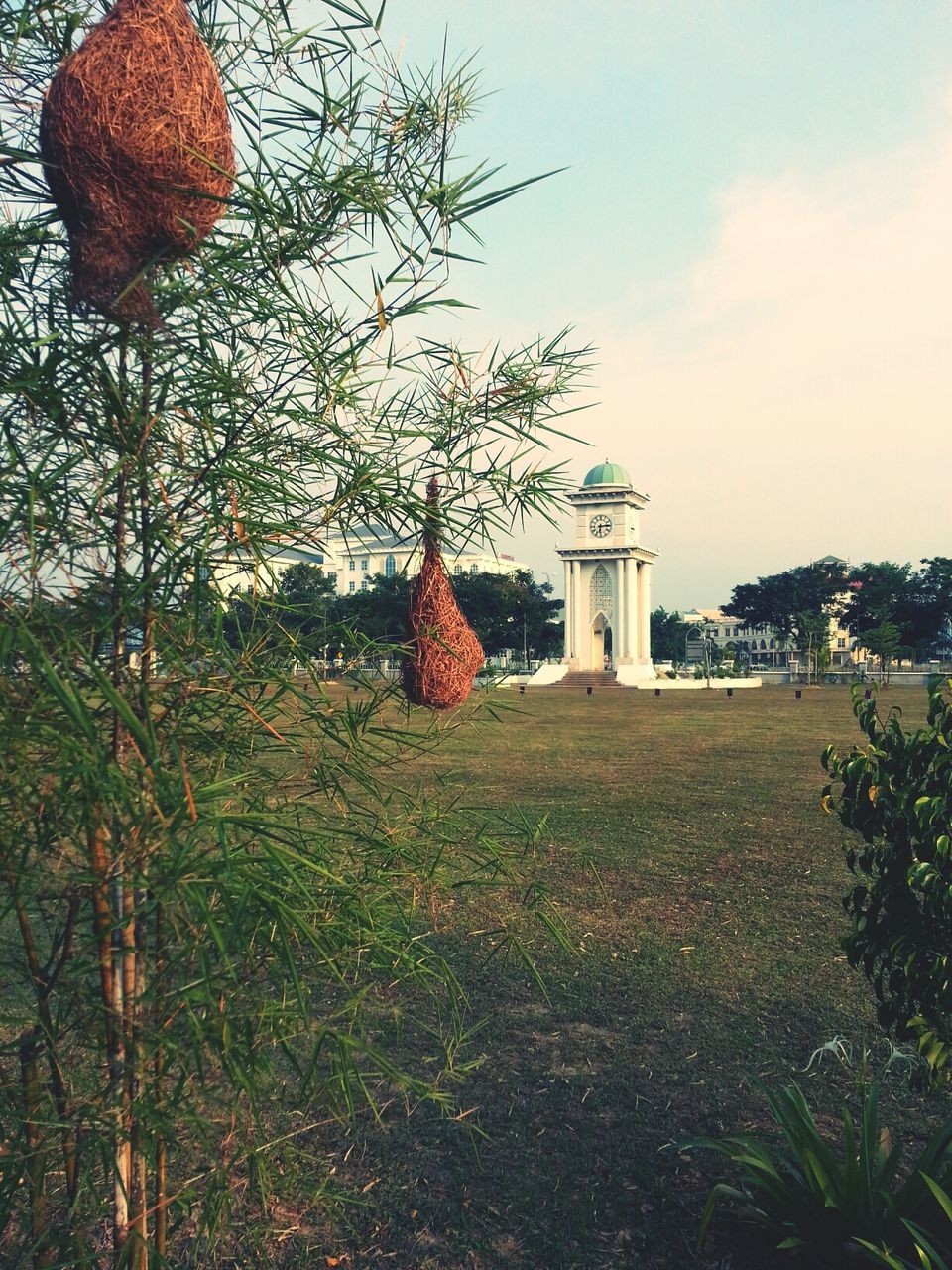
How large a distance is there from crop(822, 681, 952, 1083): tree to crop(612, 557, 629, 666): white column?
73.4 meters

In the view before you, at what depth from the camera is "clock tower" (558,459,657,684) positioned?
253 ft

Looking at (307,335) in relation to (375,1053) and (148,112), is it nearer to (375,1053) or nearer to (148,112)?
(148,112)

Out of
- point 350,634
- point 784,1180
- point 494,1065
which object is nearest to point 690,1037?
point 494,1065

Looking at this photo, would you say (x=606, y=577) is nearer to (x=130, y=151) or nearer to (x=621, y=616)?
(x=621, y=616)

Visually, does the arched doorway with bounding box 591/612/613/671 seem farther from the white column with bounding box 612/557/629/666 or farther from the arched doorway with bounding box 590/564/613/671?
the white column with bounding box 612/557/629/666

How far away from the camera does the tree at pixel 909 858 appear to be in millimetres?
3896

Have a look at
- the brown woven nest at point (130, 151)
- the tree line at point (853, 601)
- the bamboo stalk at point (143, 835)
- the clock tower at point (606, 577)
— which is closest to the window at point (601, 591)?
the clock tower at point (606, 577)

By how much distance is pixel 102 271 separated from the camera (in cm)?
232

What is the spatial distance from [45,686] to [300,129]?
1.62m

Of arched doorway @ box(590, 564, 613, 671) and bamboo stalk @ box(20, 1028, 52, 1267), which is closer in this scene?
bamboo stalk @ box(20, 1028, 52, 1267)

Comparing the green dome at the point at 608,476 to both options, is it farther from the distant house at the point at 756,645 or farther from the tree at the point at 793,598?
the distant house at the point at 756,645

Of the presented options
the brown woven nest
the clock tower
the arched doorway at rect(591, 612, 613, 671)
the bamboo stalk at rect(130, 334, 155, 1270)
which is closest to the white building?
the bamboo stalk at rect(130, 334, 155, 1270)

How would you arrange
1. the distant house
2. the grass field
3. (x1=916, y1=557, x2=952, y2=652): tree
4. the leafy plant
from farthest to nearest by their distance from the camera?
the distant house, (x1=916, y1=557, x2=952, y2=652): tree, the grass field, the leafy plant

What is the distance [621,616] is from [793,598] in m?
15.1
